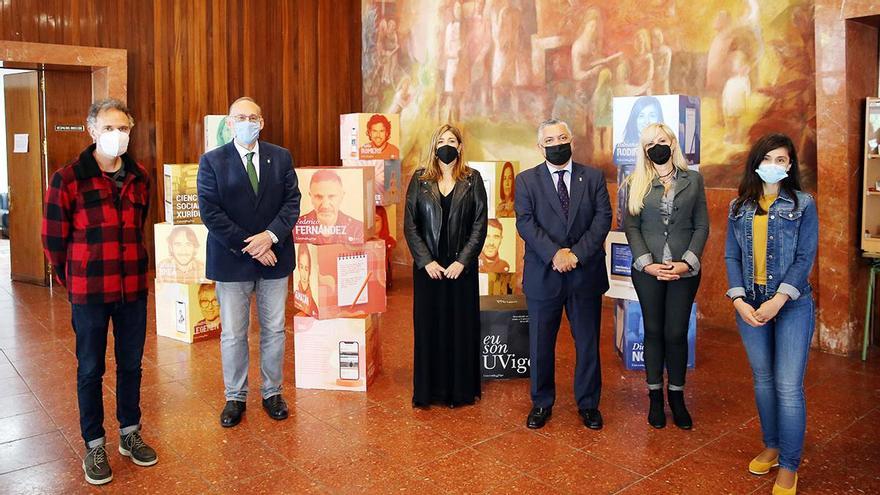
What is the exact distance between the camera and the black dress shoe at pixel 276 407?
4426 millimetres

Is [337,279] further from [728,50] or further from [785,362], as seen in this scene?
[728,50]

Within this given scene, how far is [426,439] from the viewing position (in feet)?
13.5

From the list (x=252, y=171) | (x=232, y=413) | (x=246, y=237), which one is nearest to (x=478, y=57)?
(x=252, y=171)

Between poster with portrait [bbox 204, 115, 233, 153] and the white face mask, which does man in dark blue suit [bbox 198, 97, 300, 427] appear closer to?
the white face mask

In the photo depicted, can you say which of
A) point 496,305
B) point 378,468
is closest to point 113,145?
point 378,468

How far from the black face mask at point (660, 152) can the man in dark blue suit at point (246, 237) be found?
1.96m

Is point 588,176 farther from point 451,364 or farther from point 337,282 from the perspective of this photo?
point 337,282

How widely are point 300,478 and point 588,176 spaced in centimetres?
216

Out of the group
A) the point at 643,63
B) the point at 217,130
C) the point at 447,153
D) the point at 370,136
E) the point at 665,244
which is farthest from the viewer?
the point at 370,136

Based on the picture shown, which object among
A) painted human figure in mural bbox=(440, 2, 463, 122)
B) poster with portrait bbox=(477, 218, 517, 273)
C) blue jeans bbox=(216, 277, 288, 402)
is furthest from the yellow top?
painted human figure in mural bbox=(440, 2, 463, 122)

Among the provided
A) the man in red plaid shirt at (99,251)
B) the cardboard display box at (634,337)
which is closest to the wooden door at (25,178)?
the man in red plaid shirt at (99,251)

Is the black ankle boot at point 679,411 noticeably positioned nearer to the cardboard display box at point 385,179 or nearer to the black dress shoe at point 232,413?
the black dress shoe at point 232,413

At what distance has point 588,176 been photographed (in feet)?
14.0

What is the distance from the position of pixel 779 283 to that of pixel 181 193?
184 inches
